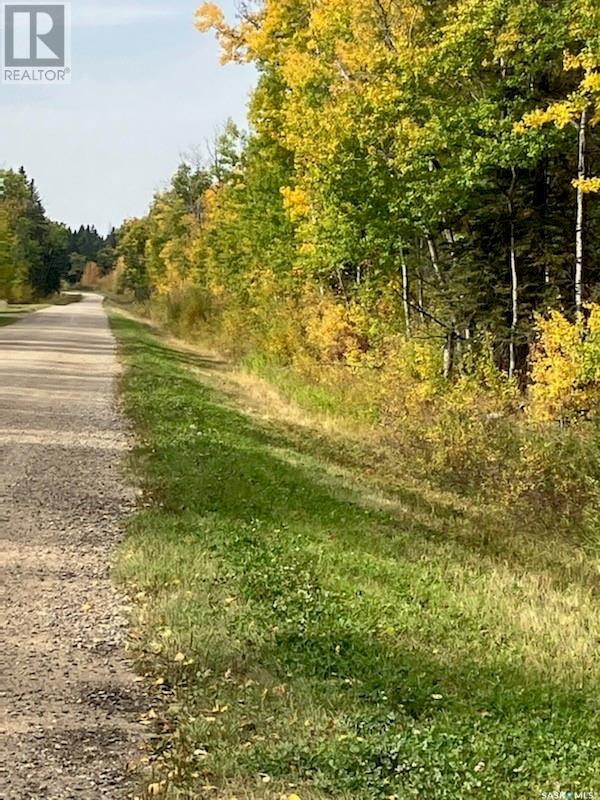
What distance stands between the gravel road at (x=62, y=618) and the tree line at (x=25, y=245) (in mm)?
44180

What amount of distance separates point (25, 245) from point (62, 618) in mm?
71188

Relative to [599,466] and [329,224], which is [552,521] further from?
[329,224]

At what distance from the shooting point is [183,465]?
34.6ft

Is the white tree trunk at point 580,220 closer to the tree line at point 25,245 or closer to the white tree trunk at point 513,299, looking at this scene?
the white tree trunk at point 513,299

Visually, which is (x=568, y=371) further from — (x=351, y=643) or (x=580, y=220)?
(x=351, y=643)

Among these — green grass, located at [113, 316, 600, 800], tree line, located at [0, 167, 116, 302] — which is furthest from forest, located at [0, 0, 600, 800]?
tree line, located at [0, 167, 116, 302]

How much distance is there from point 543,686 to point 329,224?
1347 centimetres

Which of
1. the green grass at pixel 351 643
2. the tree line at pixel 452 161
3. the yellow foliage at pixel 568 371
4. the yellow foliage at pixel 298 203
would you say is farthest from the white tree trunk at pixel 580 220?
the yellow foliage at pixel 298 203

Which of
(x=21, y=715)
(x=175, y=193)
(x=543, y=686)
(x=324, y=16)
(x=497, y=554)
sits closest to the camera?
(x=21, y=715)

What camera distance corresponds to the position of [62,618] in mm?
5438

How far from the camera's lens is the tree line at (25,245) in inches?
2240

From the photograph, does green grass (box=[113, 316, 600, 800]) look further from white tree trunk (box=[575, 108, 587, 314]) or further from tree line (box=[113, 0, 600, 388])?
tree line (box=[113, 0, 600, 388])

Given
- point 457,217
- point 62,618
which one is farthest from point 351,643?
point 457,217

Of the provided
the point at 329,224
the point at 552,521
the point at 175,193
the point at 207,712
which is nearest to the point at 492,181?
the point at 329,224
